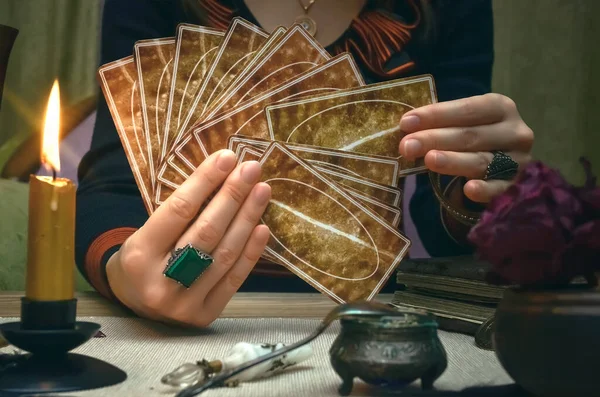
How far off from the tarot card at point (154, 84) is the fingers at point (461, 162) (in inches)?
15.9

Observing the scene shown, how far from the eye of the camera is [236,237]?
0.97m

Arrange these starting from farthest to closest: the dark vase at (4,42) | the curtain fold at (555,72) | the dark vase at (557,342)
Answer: the curtain fold at (555,72) < the dark vase at (4,42) < the dark vase at (557,342)

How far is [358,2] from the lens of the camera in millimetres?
1645

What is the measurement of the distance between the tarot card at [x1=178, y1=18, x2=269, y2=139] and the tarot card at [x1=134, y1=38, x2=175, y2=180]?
0.17 feet

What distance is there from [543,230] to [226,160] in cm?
49

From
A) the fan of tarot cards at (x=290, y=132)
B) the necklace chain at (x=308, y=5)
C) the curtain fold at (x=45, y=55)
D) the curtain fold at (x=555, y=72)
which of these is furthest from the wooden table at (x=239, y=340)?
the curtain fold at (x=555, y=72)

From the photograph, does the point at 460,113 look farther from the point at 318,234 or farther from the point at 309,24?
the point at 309,24

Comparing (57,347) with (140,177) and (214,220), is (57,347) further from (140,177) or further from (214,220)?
(140,177)

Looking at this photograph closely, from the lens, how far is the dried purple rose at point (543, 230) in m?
0.56

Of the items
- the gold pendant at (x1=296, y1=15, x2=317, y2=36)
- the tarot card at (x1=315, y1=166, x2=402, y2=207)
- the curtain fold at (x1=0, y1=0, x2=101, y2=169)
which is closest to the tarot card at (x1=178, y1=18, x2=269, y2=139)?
the tarot card at (x1=315, y1=166, x2=402, y2=207)

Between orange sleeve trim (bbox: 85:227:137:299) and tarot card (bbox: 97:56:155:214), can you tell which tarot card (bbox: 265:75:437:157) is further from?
orange sleeve trim (bbox: 85:227:137:299)

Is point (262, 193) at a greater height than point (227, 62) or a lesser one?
lesser

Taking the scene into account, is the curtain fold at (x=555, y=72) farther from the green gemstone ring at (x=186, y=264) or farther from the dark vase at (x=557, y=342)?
the dark vase at (x=557, y=342)

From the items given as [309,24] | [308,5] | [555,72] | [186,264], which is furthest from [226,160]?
[555,72]
